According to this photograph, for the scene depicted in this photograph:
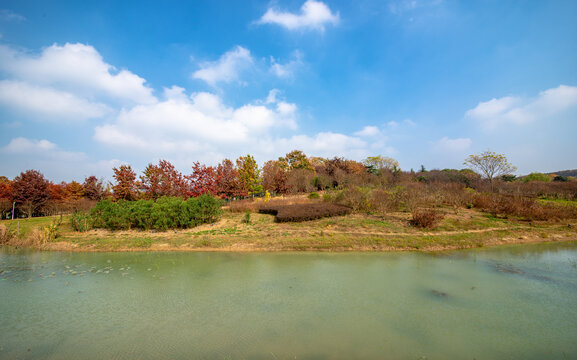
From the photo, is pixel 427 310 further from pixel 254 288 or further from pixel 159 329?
pixel 159 329

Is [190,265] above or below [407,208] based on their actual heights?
below

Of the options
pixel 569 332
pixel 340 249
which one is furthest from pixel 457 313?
pixel 340 249

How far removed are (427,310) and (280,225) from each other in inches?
400

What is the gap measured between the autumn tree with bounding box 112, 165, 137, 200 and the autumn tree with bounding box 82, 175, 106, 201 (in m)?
7.41

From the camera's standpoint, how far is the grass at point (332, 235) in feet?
37.1

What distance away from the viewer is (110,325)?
4.96 metres

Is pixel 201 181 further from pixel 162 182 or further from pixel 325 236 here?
pixel 325 236

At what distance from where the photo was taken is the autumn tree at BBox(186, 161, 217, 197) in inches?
846

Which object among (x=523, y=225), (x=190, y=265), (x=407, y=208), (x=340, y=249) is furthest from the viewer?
(x=407, y=208)

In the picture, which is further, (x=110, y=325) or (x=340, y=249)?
(x=340, y=249)

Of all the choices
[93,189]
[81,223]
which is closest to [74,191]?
[93,189]

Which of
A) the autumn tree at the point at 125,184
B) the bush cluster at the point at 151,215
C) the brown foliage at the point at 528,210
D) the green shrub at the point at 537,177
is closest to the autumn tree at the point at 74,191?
A: the autumn tree at the point at 125,184

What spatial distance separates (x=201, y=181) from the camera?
2191cm

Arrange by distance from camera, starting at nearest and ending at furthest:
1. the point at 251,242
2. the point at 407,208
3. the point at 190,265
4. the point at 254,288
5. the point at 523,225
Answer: the point at 254,288 → the point at 190,265 → the point at 251,242 → the point at 523,225 → the point at 407,208
